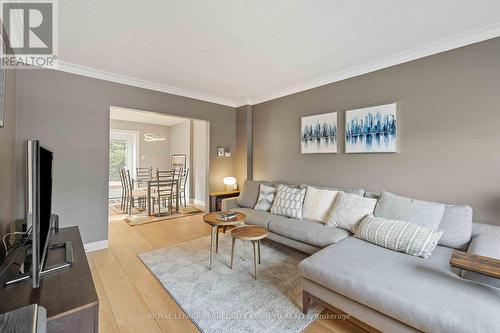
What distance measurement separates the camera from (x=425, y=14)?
75.0 inches

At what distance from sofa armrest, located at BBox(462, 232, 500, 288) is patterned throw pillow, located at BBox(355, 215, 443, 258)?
23 cm

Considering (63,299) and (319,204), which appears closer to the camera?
(63,299)

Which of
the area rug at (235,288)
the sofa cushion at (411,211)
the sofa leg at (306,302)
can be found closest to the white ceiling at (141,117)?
the area rug at (235,288)

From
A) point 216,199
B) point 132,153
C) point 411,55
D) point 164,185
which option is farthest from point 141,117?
point 411,55

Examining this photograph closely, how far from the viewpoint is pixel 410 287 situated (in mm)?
1427

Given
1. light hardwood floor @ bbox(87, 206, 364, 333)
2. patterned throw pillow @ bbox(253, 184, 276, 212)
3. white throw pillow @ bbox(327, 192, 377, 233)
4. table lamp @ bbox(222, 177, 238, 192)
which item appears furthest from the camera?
table lamp @ bbox(222, 177, 238, 192)

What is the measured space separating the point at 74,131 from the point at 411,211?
13.6ft

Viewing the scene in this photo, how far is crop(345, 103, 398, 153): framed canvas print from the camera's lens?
273 centimetres

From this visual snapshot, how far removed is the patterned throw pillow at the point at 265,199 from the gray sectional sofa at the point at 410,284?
4.07 feet

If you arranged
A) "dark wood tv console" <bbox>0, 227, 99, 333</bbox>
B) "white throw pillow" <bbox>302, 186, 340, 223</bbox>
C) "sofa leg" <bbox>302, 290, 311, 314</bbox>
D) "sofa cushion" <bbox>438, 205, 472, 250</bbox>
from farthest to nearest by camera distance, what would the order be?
"white throw pillow" <bbox>302, 186, 340, 223</bbox> → "sofa cushion" <bbox>438, 205, 472, 250</bbox> → "sofa leg" <bbox>302, 290, 311, 314</bbox> → "dark wood tv console" <bbox>0, 227, 99, 333</bbox>

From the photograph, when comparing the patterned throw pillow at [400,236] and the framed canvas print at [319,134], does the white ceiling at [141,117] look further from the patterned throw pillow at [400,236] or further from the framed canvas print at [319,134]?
the patterned throw pillow at [400,236]

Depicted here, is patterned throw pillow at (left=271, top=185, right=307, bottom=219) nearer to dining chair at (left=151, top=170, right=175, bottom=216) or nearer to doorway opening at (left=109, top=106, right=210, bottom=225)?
doorway opening at (left=109, top=106, right=210, bottom=225)

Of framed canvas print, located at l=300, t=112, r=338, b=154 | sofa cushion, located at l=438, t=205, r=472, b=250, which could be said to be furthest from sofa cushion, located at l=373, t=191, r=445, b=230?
framed canvas print, located at l=300, t=112, r=338, b=154

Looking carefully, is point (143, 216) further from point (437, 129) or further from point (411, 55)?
point (411, 55)
